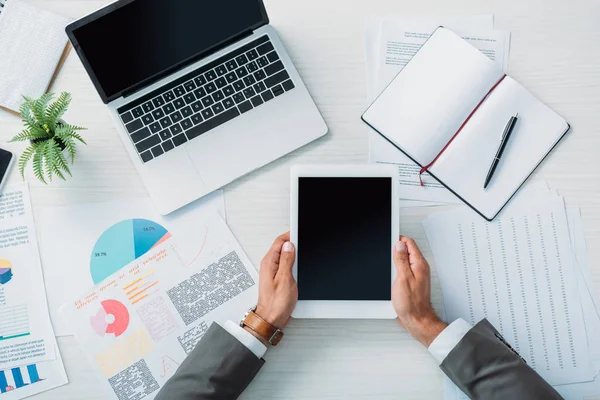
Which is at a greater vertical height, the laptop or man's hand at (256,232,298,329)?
the laptop

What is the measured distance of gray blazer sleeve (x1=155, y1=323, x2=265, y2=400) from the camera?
100 cm

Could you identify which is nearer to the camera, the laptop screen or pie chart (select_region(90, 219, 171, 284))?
the laptop screen

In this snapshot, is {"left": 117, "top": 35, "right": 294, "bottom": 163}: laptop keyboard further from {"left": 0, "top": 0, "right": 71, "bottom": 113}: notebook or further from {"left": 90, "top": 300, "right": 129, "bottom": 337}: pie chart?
{"left": 90, "top": 300, "right": 129, "bottom": 337}: pie chart

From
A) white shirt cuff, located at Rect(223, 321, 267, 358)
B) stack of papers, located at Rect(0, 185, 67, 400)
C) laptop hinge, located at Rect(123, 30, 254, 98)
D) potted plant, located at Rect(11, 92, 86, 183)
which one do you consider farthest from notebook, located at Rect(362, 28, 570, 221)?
stack of papers, located at Rect(0, 185, 67, 400)

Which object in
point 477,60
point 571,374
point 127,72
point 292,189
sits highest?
point 127,72

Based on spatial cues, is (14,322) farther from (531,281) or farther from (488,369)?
(531,281)

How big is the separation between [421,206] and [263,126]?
34 cm

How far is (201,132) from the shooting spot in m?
1.08

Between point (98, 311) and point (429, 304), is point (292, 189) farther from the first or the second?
point (98, 311)

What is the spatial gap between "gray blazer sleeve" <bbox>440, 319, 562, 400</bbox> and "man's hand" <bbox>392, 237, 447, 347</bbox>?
55mm

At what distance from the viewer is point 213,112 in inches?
42.7

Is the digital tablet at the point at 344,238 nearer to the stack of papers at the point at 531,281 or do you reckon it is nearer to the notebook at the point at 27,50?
the stack of papers at the point at 531,281

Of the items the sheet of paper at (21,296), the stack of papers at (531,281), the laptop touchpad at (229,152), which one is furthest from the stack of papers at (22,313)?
the stack of papers at (531,281)

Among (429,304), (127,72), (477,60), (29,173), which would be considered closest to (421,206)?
(429,304)
